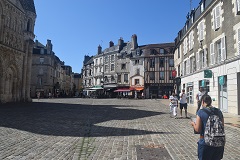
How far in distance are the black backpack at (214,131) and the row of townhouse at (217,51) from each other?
10.4m

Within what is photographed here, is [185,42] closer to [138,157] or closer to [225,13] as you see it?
[225,13]

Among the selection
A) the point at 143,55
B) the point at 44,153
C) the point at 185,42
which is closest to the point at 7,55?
the point at 185,42

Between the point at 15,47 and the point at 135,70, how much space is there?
26.6m

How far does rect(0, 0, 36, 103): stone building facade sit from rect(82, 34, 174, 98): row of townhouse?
2263 centimetres

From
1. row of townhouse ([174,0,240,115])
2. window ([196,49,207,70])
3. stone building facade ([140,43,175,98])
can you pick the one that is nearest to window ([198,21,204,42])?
row of townhouse ([174,0,240,115])

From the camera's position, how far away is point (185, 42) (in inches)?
889

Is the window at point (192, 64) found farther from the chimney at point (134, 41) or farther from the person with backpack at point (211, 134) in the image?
the chimney at point (134, 41)

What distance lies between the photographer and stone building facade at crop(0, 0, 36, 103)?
20.6 m

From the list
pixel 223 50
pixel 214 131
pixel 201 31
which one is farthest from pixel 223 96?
pixel 214 131

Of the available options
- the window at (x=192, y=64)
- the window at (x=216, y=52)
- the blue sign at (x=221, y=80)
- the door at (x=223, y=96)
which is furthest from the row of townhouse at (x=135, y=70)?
the blue sign at (x=221, y=80)

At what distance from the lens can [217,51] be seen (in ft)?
48.8

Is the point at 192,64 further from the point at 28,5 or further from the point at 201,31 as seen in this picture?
the point at 28,5

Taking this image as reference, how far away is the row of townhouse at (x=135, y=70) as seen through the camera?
42219 millimetres

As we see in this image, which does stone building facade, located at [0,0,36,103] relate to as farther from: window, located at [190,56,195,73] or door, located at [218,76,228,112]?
door, located at [218,76,228,112]
